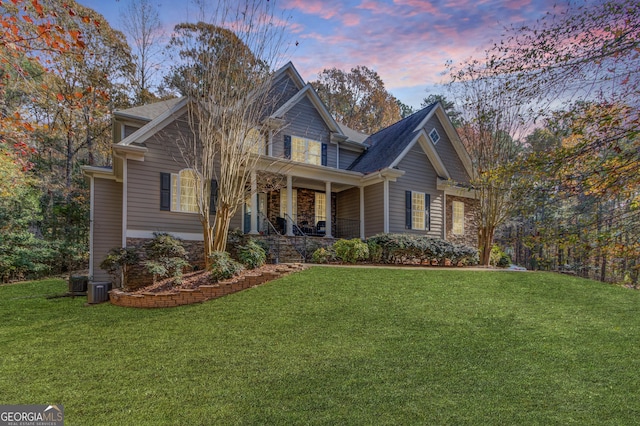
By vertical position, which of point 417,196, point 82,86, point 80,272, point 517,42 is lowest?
point 80,272

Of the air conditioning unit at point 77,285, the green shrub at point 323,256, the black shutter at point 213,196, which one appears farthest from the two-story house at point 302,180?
the green shrub at point 323,256

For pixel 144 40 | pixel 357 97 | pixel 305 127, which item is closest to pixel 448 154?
pixel 305 127

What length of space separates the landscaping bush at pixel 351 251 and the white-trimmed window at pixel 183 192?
4.77 meters

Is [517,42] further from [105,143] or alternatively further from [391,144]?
[105,143]

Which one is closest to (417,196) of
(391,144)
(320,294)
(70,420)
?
(391,144)

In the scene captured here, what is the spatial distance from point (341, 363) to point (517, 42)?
16.8ft

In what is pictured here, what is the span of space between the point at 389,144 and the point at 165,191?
9.60 m

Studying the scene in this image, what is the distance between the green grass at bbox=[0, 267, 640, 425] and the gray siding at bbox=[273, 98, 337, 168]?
7629 mm

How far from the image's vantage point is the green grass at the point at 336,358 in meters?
3.41

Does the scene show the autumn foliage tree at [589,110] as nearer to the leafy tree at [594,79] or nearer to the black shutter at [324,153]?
the leafy tree at [594,79]

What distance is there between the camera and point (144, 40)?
20922 millimetres

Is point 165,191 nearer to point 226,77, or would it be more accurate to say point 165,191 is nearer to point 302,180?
point 226,77

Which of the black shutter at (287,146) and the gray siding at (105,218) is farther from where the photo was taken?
the black shutter at (287,146)

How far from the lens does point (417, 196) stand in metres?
14.6
